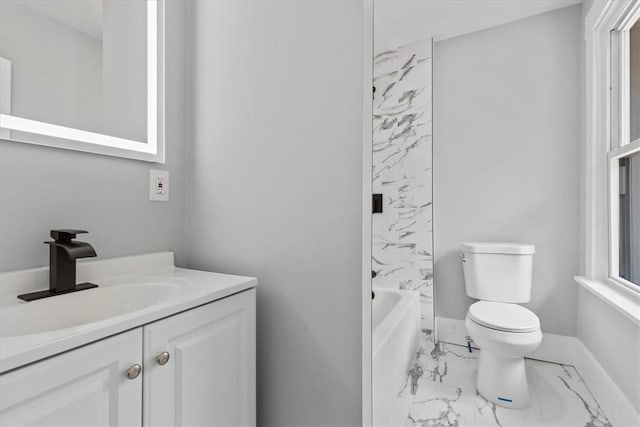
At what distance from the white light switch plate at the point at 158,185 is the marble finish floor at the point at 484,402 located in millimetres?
1272

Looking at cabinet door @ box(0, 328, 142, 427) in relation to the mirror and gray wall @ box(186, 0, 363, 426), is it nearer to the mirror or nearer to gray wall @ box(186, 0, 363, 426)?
gray wall @ box(186, 0, 363, 426)

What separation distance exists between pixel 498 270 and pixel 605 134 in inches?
30.3

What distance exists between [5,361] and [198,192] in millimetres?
797

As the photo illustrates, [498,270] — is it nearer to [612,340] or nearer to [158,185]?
[612,340]

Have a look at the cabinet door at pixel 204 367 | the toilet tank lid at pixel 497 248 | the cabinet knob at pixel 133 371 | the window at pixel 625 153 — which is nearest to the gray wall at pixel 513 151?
the toilet tank lid at pixel 497 248

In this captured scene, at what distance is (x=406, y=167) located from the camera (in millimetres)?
1801

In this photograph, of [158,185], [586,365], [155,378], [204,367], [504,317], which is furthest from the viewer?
[504,317]

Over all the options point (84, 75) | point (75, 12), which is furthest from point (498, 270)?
point (75, 12)

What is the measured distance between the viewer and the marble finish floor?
1.25 m

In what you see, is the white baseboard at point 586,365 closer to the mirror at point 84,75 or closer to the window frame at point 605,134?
the window frame at point 605,134

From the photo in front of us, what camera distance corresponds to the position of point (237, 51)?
1053 millimetres

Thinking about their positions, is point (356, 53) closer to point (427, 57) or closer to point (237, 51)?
point (237, 51)

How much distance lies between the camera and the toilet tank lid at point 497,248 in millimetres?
1506

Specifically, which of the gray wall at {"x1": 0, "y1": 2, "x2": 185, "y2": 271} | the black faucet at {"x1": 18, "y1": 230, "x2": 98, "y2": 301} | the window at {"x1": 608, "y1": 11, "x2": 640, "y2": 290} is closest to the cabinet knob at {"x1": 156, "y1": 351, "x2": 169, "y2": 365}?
the black faucet at {"x1": 18, "y1": 230, "x2": 98, "y2": 301}
